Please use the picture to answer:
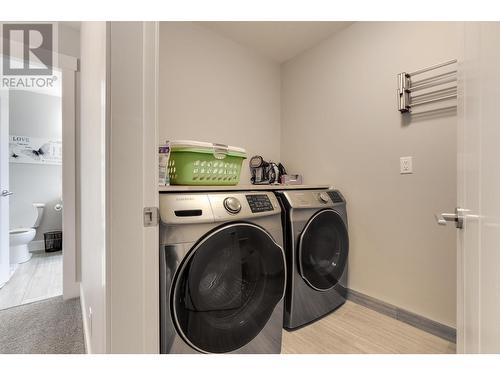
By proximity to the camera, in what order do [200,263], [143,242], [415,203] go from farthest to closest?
[415,203] < [200,263] < [143,242]

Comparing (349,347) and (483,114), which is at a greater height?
(483,114)

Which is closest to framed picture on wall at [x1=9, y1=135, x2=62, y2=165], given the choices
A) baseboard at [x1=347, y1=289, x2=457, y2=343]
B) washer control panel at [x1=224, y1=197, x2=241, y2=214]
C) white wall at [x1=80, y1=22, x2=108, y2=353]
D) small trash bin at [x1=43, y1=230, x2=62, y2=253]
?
small trash bin at [x1=43, y1=230, x2=62, y2=253]

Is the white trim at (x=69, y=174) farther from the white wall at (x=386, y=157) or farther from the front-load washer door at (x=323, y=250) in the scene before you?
the white wall at (x=386, y=157)

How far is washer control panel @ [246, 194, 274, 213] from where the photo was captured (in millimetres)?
1203

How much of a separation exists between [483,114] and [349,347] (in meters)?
1.31

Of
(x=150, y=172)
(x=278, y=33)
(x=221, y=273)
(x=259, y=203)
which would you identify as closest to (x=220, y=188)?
(x=259, y=203)

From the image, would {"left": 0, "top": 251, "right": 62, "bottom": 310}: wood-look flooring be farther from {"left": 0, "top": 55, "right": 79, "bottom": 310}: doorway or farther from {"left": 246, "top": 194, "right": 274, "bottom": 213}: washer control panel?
{"left": 246, "top": 194, "right": 274, "bottom": 213}: washer control panel

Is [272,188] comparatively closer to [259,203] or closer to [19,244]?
[259,203]

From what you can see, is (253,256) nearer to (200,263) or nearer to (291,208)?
(200,263)

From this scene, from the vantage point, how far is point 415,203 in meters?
1.55

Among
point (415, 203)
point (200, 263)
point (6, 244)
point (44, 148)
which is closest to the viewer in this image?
point (200, 263)

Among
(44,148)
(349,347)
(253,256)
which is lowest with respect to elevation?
(349,347)

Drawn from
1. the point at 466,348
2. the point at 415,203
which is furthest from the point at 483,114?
the point at 415,203

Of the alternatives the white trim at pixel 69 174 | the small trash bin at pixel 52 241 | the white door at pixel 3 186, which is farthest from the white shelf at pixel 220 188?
the small trash bin at pixel 52 241
